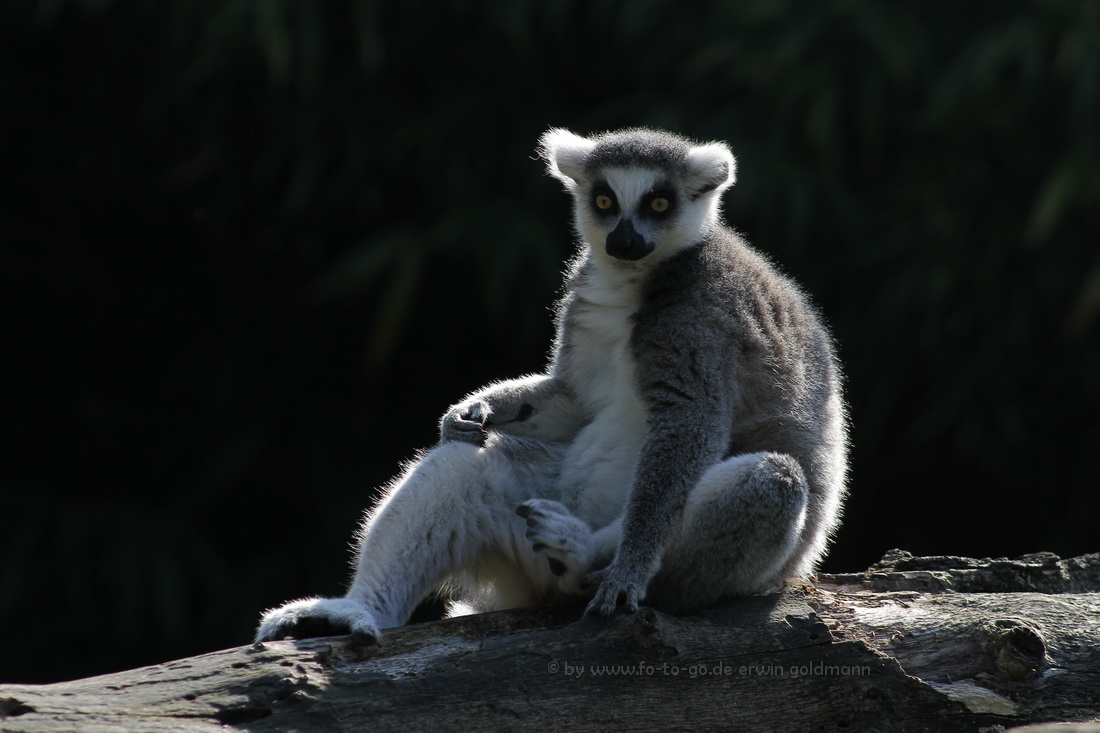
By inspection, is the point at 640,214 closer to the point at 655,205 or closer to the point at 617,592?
the point at 655,205

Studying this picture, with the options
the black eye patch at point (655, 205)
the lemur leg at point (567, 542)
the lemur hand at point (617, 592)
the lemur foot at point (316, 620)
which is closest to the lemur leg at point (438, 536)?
the lemur foot at point (316, 620)

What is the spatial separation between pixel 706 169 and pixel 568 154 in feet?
1.98

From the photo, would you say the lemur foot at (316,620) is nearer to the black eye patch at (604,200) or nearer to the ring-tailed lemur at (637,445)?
the ring-tailed lemur at (637,445)

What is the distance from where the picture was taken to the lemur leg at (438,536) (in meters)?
3.65

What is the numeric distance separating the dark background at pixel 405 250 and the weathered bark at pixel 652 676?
3.71 m

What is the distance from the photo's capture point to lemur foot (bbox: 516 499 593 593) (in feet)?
11.8

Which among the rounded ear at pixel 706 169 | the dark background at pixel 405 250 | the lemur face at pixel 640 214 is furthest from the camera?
the dark background at pixel 405 250

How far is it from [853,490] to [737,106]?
2.96m

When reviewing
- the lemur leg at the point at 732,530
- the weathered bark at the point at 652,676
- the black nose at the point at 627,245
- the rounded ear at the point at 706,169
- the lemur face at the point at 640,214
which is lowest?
the weathered bark at the point at 652,676

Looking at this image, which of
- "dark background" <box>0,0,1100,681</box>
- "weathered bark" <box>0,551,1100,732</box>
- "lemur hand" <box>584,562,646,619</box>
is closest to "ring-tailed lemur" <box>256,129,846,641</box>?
"lemur hand" <box>584,562,646,619</box>

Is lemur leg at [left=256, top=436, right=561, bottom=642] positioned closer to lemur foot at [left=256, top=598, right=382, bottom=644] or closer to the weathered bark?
lemur foot at [left=256, top=598, right=382, bottom=644]

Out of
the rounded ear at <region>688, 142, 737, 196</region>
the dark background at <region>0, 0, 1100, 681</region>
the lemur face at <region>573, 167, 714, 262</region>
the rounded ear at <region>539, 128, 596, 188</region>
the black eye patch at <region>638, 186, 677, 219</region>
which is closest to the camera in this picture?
the lemur face at <region>573, 167, 714, 262</region>

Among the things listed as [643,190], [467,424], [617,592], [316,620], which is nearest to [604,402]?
[467,424]

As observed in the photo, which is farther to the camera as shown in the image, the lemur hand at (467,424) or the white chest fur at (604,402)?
the lemur hand at (467,424)
